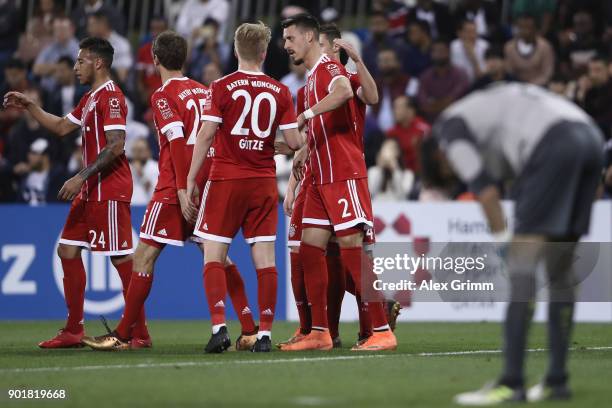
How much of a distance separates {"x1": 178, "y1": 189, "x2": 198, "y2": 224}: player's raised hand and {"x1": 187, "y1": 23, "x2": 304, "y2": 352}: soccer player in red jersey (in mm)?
73

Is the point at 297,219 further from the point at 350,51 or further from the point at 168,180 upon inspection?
the point at 350,51

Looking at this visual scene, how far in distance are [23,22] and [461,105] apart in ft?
52.6

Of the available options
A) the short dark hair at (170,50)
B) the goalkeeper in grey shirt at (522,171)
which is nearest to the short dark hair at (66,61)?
the short dark hair at (170,50)

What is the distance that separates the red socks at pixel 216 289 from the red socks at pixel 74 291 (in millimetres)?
1439

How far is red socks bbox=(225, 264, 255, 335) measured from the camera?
377 inches

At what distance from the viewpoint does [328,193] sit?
9391 millimetres

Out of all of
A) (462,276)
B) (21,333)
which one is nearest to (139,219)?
(21,333)

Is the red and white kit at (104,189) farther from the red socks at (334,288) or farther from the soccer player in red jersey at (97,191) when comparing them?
the red socks at (334,288)

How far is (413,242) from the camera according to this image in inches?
555

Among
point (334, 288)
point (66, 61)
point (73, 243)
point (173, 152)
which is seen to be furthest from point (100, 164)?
point (66, 61)

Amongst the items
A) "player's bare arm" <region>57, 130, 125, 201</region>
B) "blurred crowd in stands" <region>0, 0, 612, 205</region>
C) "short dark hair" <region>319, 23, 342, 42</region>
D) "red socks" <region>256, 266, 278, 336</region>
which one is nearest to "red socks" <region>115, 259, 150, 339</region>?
"player's bare arm" <region>57, 130, 125, 201</region>

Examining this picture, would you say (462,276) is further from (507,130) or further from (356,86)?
(507,130)

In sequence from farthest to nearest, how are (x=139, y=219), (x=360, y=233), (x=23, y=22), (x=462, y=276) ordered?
(x=23, y=22) < (x=139, y=219) < (x=462, y=276) < (x=360, y=233)

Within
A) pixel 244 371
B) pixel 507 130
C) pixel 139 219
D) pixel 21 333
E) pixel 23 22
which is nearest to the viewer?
pixel 507 130
